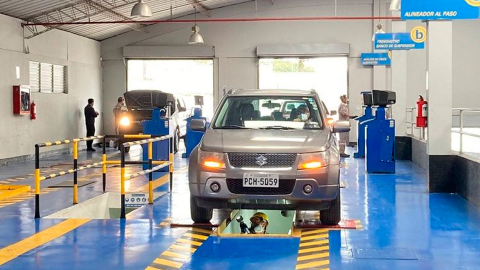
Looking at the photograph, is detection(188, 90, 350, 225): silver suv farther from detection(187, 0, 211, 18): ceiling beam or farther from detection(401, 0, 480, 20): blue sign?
detection(187, 0, 211, 18): ceiling beam

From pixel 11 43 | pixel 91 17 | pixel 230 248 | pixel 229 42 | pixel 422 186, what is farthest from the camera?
pixel 229 42

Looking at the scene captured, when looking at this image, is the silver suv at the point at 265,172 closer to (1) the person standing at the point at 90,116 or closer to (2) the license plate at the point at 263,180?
(2) the license plate at the point at 263,180

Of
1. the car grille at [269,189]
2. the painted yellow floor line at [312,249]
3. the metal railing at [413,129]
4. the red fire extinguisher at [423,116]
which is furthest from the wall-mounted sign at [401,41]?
the painted yellow floor line at [312,249]

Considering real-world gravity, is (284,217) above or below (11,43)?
below

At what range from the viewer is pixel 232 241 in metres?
7.71

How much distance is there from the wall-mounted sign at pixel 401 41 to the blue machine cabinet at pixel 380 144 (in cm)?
414

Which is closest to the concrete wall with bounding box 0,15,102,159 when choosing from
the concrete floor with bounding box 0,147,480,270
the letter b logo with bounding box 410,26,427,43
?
the concrete floor with bounding box 0,147,480,270

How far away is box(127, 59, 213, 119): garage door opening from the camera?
1119 inches

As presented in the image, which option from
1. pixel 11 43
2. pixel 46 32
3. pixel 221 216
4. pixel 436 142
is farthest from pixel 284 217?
pixel 46 32

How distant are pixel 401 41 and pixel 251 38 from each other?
9799 mm

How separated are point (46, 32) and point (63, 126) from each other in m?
3.42

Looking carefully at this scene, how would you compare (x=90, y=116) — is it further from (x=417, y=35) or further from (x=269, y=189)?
(x=269, y=189)

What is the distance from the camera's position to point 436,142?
11.7m

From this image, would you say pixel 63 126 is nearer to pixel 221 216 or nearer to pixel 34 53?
pixel 34 53
